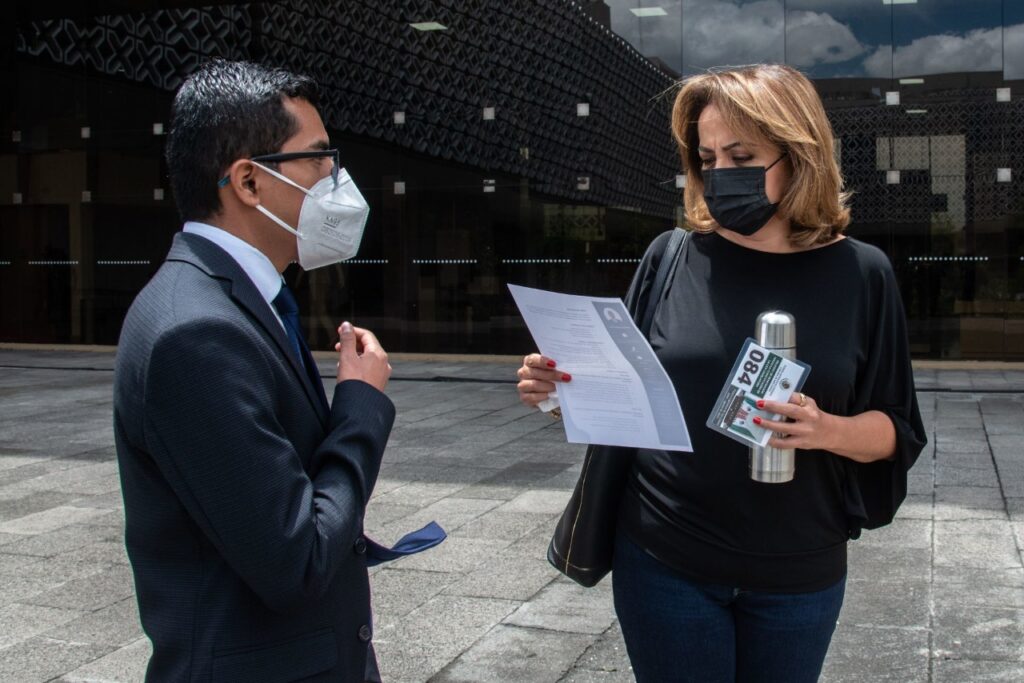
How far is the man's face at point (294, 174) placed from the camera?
5.80 feet

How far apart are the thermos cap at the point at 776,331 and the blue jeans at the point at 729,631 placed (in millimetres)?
499

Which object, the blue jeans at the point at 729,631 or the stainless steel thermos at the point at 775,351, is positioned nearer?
the stainless steel thermos at the point at 775,351

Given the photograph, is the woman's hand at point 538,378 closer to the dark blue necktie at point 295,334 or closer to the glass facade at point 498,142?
the dark blue necktie at point 295,334

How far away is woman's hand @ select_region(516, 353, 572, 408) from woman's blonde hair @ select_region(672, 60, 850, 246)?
460mm

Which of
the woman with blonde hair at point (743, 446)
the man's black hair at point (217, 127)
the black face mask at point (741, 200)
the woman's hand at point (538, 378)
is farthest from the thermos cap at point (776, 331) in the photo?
the man's black hair at point (217, 127)

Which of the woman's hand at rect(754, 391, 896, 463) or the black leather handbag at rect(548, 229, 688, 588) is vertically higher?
the woman's hand at rect(754, 391, 896, 463)

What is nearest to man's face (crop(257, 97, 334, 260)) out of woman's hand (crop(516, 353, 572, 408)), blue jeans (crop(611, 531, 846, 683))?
woman's hand (crop(516, 353, 572, 408))

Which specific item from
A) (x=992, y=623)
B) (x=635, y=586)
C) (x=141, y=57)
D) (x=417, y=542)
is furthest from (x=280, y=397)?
(x=141, y=57)

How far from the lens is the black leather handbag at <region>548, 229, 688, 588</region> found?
2.24 metres

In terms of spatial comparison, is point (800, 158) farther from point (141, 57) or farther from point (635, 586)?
point (141, 57)

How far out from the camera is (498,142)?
624 inches

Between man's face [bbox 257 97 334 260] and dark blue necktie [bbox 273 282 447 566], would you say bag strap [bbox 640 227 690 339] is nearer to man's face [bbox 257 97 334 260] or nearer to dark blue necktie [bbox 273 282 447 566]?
dark blue necktie [bbox 273 282 447 566]

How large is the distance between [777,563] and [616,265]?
13618 mm

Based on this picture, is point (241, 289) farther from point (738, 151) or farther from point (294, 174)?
point (738, 151)
